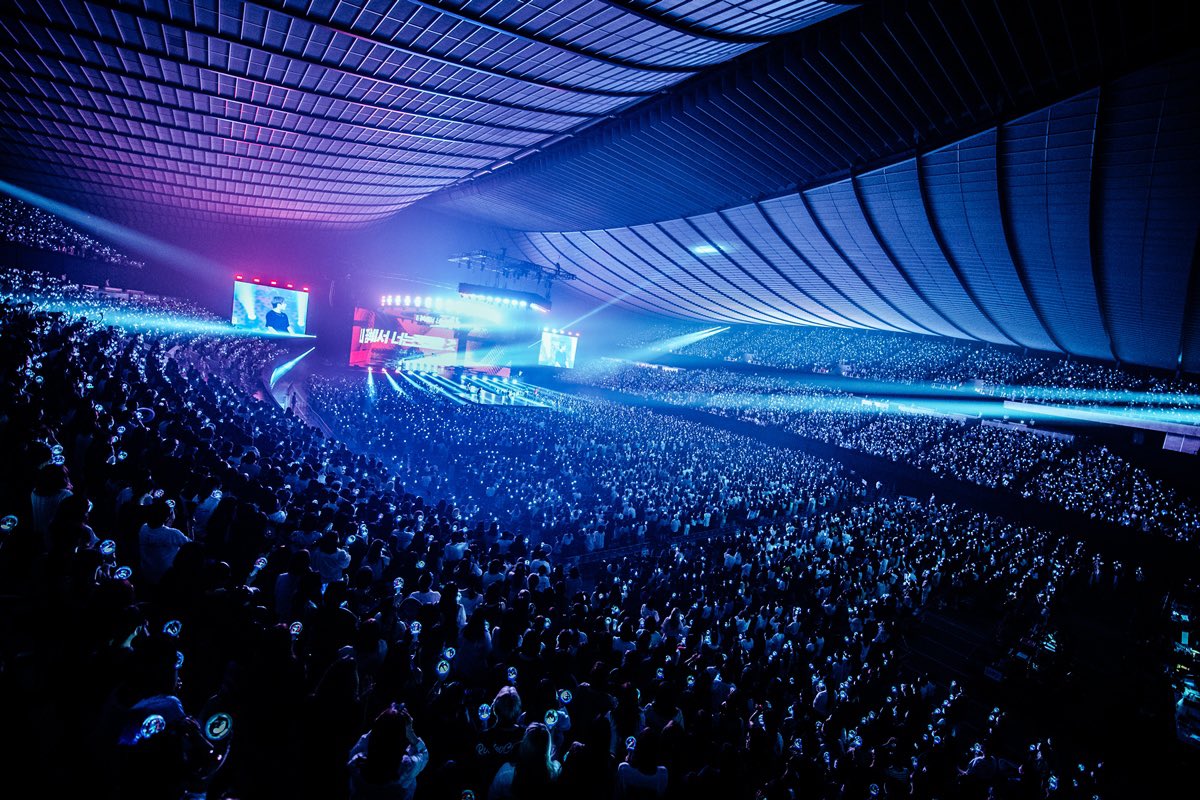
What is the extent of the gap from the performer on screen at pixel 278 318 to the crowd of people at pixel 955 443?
722 inches

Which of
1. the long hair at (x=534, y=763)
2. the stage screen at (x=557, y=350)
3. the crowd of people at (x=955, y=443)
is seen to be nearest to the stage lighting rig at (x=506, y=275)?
the stage screen at (x=557, y=350)

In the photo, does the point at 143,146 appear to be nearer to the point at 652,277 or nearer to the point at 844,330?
the point at 652,277

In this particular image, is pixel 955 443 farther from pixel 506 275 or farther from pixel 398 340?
pixel 398 340

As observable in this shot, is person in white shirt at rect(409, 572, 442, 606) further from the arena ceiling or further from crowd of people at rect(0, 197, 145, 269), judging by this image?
crowd of people at rect(0, 197, 145, 269)

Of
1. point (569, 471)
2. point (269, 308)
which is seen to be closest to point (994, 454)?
point (569, 471)

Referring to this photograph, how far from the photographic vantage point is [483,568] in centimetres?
662

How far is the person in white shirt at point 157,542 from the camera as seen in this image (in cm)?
334

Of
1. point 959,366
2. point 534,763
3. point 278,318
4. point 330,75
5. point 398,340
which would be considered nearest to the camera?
point 534,763

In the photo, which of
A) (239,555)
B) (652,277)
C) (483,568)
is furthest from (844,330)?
(239,555)

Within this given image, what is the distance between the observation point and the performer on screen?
2347cm

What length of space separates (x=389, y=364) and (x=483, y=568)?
76.6 ft

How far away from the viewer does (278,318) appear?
23.7m

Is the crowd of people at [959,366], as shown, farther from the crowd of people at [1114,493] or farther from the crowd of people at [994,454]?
the crowd of people at [1114,493]

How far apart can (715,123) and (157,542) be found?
10.6m
